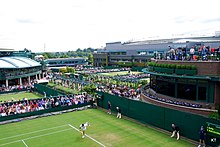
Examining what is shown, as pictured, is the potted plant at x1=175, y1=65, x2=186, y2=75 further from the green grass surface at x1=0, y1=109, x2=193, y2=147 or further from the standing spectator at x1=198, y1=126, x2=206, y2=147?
the standing spectator at x1=198, y1=126, x2=206, y2=147

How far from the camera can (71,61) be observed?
5556 inches

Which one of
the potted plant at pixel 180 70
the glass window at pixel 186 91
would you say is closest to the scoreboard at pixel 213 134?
the glass window at pixel 186 91

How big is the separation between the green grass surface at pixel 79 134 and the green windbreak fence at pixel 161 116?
2.73 ft

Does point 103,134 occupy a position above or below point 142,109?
below

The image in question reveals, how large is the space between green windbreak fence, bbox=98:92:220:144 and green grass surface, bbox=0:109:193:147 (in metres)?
0.83

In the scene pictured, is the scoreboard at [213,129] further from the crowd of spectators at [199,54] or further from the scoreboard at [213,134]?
the crowd of spectators at [199,54]

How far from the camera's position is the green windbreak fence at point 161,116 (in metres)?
18.9

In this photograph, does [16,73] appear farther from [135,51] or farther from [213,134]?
[135,51]

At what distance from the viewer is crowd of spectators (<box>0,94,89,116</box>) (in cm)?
Result: 2770

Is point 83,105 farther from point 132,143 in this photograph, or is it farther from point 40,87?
point 40,87

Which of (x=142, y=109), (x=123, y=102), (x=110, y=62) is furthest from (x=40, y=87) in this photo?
(x=110, y=62)

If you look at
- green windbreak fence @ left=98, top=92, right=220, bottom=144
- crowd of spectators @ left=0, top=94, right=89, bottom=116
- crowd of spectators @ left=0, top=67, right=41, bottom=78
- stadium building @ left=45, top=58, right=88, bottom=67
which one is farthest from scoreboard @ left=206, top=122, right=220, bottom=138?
stadium building @ left=45, top=58, right=88, bottom=67

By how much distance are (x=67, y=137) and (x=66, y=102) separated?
10.1 metres

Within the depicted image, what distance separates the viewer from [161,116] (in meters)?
22.2
